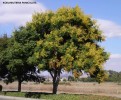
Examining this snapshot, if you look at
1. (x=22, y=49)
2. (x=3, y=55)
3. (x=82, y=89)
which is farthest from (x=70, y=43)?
(x=82, y=89)

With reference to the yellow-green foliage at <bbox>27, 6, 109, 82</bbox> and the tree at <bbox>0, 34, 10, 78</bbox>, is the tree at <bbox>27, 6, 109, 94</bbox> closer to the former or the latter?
the yellow-green foliage at <bbox>27, 6, 109, 82</bbox>

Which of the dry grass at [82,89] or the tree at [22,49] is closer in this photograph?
the tree at [22,49]

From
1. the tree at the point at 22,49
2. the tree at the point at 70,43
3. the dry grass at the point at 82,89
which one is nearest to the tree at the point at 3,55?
the tree at the point at 22,49

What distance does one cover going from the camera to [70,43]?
36406 mm

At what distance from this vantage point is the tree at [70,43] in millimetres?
35844

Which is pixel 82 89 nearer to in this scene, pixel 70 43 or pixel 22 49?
pixel 22 49

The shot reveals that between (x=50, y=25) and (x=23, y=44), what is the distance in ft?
10.9

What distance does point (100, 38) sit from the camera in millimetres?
38500

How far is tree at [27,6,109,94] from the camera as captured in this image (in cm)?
3584

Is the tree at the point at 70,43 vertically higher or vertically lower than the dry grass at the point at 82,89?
higher

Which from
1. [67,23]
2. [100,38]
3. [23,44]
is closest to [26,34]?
[23,44]

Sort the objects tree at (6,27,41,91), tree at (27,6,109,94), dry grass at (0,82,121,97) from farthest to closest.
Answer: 1. dry grass at (0,82,121,97)
2. tree at (6,27,41,91)
3. tree at (27,6,109,94)

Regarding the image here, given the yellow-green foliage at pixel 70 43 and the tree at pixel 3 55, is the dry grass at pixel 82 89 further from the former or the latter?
the yellow-green foliage at pixel 70 43

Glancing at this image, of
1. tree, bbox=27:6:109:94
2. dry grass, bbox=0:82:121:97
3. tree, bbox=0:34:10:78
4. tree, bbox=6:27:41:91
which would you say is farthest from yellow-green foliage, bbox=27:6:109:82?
dry grass, bbox=0:82:121:97
